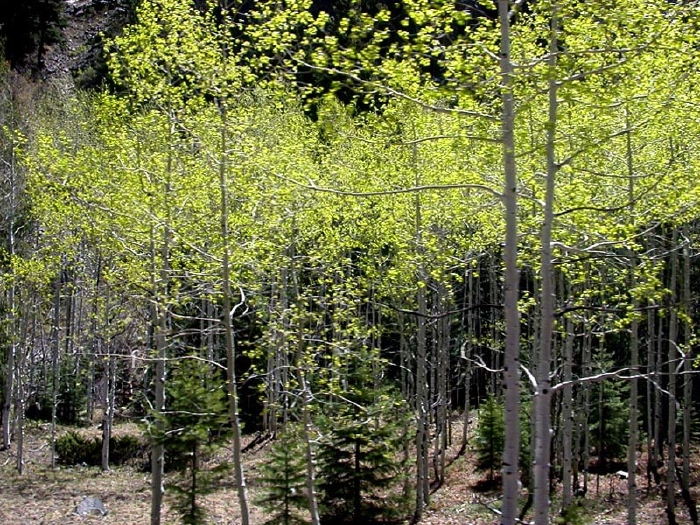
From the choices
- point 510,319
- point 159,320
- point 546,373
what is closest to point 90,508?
point 159,320

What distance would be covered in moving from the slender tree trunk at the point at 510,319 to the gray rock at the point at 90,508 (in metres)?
10.8

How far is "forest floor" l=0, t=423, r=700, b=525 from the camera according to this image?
520 inches

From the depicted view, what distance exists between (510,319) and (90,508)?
1122 centimetres

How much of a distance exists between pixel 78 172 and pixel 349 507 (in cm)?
646

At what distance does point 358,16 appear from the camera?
4.69m

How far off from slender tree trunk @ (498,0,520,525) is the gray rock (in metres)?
10.8

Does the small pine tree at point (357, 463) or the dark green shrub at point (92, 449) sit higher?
the small pine tree at point (357, 463)

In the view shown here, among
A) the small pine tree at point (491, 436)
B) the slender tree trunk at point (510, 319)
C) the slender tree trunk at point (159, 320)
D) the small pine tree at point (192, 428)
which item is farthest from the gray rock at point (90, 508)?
the slender tree trunk at point (510, 319)

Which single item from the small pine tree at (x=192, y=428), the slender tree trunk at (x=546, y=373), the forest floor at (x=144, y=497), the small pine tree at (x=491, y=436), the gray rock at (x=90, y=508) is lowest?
the forest floor at (x=144, y=497)

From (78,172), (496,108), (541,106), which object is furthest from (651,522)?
(78,172)

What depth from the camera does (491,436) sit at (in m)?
15.2

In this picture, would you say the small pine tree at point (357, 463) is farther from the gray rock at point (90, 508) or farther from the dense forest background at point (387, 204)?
the gray rock at point (90, 508)

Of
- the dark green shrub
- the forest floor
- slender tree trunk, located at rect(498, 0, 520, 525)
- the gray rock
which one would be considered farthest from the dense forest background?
the gray rock

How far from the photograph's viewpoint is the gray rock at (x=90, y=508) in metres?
13.5
